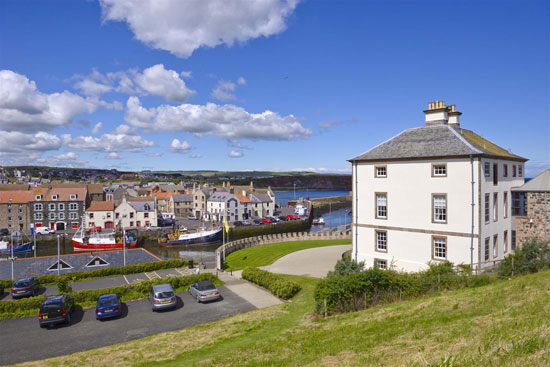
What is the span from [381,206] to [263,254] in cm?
2268

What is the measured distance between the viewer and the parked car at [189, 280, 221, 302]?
89.5ft

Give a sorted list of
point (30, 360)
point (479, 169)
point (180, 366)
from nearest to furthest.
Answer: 1. point (180, 366)
2. point (30, 360)
3. point (479, 169)

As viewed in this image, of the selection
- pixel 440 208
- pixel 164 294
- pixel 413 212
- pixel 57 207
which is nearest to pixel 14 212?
pixel 57 207

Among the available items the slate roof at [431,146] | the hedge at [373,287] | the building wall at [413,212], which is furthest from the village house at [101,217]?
the hedge at [373,287]

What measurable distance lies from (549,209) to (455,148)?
10.0 meters

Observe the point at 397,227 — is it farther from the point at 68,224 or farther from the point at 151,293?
the point at 68,224

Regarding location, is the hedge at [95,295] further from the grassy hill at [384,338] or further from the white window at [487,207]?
the white window at [487,207]

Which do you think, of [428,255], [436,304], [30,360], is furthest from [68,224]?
[436,304]

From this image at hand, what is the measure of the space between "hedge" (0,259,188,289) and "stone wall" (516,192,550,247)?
1357 inches

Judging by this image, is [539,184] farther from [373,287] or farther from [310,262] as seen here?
[310,262]

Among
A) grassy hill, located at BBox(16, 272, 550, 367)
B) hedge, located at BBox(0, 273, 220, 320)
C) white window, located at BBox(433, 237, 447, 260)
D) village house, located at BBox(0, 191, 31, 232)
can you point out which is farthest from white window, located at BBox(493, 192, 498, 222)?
village house, located at BBox(0, 191, 31, 232)

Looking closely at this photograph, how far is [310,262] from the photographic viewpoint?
136 feet

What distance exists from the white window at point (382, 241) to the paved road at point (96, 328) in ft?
41.3

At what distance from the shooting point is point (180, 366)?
13.7m
